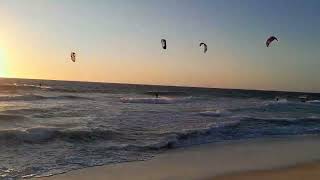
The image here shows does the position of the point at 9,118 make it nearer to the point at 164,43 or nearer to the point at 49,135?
the point at 49,135

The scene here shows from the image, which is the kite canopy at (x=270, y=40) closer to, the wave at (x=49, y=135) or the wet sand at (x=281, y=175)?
the wave at (x=49, y=135)

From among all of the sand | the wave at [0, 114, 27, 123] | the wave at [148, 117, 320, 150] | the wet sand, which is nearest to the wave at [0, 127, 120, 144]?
the wave at [148, 117, 320, 150]

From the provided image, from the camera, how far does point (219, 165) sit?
1058 cm

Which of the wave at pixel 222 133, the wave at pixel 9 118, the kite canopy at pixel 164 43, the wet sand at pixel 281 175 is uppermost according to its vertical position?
the kite canopy at pixel 164 43

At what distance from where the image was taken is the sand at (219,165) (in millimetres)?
9133

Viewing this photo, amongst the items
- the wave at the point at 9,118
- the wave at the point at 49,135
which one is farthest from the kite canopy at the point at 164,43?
the wave at the point at 9,118

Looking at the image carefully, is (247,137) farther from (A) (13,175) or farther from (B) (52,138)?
(A) (13,175)

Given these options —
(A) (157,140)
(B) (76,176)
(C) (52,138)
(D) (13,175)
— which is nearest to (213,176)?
(B) (76,176)

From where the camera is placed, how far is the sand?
9.13m

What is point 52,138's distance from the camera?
1371cm

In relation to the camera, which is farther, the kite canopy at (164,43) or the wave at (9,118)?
the wave at (9,118)

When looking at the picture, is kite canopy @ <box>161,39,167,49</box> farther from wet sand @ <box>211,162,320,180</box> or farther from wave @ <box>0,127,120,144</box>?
wet sand @ <box>211,162,320,180</box>

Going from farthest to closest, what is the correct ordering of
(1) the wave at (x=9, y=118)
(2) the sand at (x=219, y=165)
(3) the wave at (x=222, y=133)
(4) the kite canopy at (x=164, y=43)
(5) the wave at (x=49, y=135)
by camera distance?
(1) the wave at (x=9, y=118)
(4) the kite canopy at (x=164, y=43)
(3) the wave at (x=222, y=133)
(5) the wave at (x=49, y=135)
(2) the sand at (x=219, y=165)

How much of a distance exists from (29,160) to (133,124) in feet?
26.3
